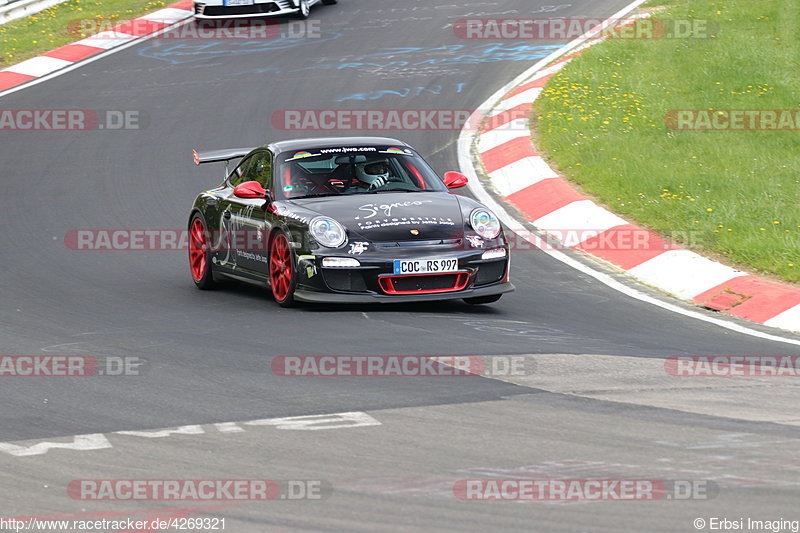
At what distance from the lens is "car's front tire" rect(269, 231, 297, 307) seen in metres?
9.16

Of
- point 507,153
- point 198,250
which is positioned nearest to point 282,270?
point 198,250

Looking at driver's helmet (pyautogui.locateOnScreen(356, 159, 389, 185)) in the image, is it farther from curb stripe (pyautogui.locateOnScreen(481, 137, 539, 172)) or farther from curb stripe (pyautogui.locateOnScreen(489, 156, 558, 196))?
curb stripe (pyautogui.locateOnScreen(481, 137, 539, 172))

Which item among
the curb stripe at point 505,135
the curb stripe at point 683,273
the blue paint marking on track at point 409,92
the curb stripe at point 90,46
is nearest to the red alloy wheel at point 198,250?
the curb stripe at point 683,273

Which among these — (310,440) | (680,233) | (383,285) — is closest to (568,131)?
(680,233)

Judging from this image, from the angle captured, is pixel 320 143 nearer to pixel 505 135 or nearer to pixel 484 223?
pixel 484 223

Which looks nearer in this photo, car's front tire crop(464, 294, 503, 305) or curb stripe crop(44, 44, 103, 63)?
car's front tire crop(464, 294, 503, 305)

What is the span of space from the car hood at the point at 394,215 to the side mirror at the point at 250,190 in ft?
0.92

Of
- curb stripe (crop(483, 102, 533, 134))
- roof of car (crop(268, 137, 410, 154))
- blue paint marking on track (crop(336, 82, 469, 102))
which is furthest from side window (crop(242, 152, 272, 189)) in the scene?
blue paint marking on track (crop(336, 82, 469, 102))

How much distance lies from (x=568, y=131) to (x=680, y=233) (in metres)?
3.93

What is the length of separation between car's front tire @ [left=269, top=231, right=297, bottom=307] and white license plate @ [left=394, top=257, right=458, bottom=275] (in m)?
0.80

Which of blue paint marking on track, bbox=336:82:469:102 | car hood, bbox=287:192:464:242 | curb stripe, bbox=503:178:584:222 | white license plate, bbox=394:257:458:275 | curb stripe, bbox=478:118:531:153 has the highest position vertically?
car hood, bbox=287:192:464:242

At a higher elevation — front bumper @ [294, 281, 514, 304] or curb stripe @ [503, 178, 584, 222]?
front bumper @ [294, 281, 514, 304]

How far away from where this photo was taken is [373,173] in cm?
1005

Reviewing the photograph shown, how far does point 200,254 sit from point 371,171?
191cm
